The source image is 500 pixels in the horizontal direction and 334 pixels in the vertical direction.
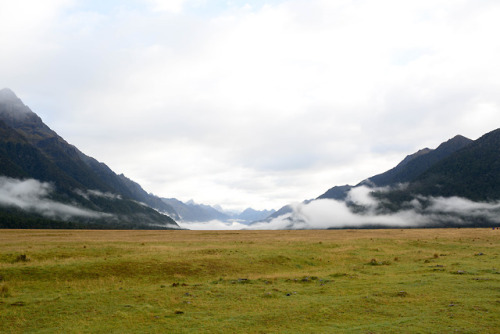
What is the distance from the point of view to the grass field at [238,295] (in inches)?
684

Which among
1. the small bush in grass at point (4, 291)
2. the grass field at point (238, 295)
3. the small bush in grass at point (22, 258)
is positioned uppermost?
the small bush in grass at point (22, 258)

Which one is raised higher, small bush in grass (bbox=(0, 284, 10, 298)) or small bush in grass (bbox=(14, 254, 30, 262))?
small bush in grass (bbox=(14, 254, 30, 262))

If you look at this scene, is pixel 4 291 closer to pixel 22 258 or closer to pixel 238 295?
pixel 22 258

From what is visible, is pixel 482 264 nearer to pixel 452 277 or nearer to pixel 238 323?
pixel 452 277

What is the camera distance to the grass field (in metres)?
17.4

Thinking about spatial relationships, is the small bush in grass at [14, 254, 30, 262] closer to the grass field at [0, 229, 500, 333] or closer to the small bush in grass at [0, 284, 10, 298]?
the grass field at [0, 229, 500, 333]

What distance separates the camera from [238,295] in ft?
81.4

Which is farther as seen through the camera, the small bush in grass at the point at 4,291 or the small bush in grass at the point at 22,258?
the small bush in grass at the point at 22,258

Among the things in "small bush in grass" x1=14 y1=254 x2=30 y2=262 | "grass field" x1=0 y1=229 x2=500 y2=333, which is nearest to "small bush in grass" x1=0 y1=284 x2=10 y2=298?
"grass field" x1=0 y1=229 x2=500 y2=333

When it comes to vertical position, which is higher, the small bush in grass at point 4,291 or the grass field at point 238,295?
the small bush in grass at point 4,291

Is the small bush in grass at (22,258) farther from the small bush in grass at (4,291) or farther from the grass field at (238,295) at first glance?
the small bush in grass at (4,291)

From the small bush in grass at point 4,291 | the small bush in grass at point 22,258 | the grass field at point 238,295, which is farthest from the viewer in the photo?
the small bush in grass at point 22,258

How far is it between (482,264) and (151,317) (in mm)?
38465

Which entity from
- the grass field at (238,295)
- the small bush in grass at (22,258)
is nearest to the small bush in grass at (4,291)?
the grass field at (238,295)
